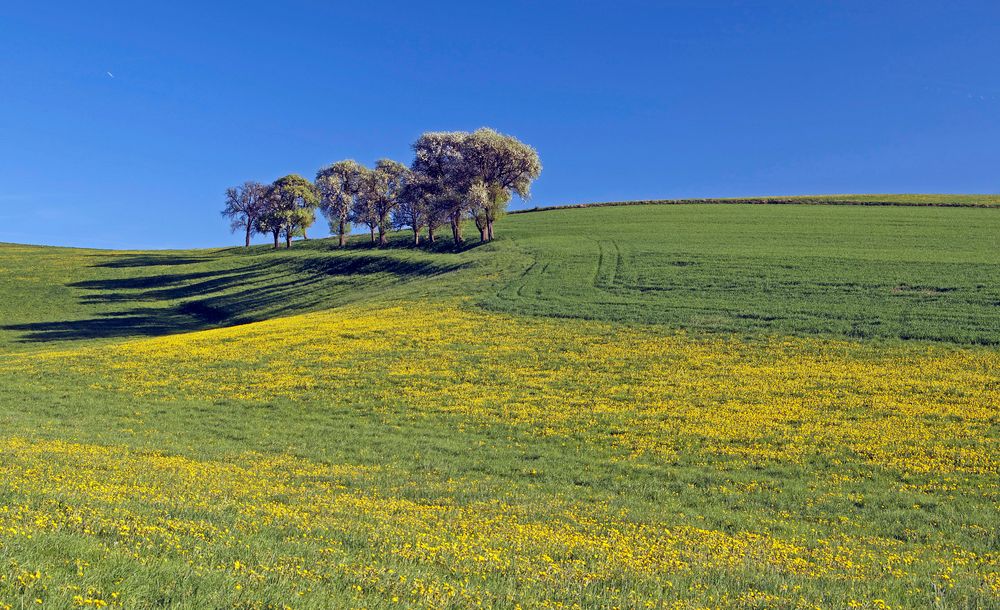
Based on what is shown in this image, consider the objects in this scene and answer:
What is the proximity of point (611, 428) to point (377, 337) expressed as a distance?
65.2 ft

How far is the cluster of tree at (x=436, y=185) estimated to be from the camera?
7562 cm

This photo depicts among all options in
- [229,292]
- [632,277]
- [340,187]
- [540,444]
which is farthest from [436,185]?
[540,444]

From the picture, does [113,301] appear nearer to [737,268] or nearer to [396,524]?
[737,268]

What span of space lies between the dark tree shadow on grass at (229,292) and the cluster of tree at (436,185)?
27.6 ft

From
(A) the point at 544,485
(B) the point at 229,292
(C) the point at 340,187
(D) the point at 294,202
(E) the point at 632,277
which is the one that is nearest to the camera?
(A) the point at 544,485

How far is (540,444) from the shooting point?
21.1m

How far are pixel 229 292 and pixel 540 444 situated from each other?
61138 millimetres

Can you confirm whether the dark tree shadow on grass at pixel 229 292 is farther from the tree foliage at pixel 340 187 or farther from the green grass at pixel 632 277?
the tree foliage at pixel 340 187

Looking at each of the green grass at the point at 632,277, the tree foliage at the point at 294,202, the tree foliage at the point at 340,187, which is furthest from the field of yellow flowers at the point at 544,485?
the tree foliage at the point at 294,202

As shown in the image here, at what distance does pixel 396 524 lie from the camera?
40.2 feet

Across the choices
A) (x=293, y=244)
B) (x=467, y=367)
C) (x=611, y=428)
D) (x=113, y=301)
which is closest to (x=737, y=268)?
(x=467, y=367)

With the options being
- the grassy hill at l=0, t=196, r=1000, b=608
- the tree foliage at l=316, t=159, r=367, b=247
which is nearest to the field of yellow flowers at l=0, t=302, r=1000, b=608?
the grassy hill at l=0, t=196, r=1000, b=608

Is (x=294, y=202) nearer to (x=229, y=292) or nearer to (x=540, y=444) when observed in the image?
(x=229, y=292)

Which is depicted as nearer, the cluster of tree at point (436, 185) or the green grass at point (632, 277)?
the green grass at point (632, 277)
